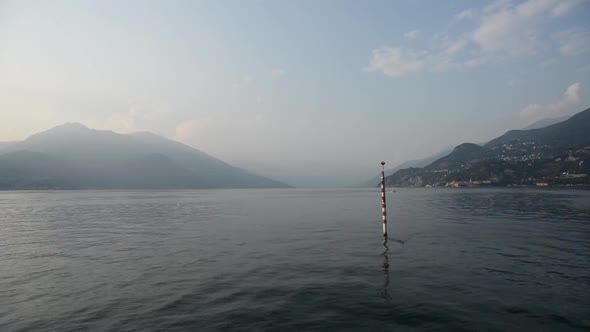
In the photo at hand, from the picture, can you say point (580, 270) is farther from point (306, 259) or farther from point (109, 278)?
point (109, 278)

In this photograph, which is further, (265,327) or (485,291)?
(485,291)

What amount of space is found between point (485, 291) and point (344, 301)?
7.47 metres

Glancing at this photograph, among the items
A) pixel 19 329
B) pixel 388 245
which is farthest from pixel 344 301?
pixel 388 245

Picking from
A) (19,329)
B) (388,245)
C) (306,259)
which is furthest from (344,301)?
(388,245)

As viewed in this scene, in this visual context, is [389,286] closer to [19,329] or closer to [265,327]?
[265,327]

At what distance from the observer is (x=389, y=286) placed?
1689 centimetres

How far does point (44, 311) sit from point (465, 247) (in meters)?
29.5

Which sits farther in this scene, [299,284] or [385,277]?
[385,277]

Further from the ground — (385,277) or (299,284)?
(299,284)

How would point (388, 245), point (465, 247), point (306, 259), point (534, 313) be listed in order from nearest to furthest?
point (534, 313), point (306, 259), point (465, 247), point (388, 245)

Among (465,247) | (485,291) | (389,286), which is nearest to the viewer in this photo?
(485,291)

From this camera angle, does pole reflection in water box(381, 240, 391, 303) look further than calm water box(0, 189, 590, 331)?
Yes

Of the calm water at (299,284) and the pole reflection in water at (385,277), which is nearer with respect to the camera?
the calm water at (299,284)

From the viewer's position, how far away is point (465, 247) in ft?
89.6
